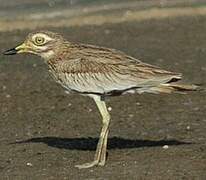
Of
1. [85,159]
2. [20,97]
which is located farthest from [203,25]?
[85,159]

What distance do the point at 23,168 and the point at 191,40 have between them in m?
14.3

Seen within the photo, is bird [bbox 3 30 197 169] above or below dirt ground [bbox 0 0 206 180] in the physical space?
above

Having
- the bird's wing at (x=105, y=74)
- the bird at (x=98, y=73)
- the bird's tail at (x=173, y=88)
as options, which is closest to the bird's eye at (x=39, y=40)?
the bird at (x=98, y=73)

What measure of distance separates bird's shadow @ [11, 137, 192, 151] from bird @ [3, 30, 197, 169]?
1.12 meters

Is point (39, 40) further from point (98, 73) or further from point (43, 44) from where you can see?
point (98, 73)

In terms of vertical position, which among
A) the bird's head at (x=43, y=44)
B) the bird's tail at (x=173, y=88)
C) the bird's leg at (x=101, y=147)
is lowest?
the bird's leg at (x=101, y=147)

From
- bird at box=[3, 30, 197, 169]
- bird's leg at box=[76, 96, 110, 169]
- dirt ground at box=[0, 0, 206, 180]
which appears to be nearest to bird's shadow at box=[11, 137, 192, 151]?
dirt ground at box=[0, 0, 206, 180]

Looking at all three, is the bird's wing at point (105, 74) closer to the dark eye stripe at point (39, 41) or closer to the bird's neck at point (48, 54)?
the bird's neck at point (48, 54)

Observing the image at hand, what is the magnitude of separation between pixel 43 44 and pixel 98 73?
2.31ft

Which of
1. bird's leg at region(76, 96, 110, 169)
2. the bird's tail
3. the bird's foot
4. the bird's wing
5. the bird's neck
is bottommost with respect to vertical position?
the bird's foot

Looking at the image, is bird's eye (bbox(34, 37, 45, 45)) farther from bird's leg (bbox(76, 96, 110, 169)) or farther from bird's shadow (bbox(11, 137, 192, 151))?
bird's shadow (bbox(11, 137, 192, 151))

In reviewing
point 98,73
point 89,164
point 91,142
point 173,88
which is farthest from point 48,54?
point 91,142

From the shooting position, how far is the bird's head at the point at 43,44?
35.4ft

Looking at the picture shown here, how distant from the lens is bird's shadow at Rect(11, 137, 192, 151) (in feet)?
38.9
